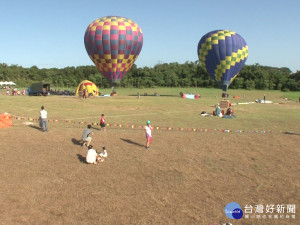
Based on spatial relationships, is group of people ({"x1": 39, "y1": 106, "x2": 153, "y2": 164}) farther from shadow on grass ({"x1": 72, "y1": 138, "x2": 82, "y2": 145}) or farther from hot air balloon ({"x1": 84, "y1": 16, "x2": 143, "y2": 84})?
hot air balloon ({"x1": 84, "y1": 16, "x2": 143, "y2": 84})

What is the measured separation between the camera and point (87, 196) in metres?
9.27

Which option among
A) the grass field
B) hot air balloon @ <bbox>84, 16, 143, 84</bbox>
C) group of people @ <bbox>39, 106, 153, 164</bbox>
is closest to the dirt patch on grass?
the grass field

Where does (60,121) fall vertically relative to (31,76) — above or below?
below

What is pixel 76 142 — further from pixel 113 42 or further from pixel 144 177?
pixel 113 42

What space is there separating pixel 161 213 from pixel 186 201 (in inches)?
45.8

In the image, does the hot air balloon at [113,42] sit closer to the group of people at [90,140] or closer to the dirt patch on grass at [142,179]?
the group of people at [90,140]

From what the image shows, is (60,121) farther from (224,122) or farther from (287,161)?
(287,161)

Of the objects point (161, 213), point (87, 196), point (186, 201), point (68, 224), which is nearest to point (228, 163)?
point (186, 201)

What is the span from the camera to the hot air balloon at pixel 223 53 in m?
46.6

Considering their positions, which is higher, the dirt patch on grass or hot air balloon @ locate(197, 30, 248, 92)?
hot air balloon @ locate(197, 30, 248, 92)

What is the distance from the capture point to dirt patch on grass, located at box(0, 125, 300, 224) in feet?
26.9

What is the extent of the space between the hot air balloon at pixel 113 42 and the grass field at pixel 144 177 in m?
28.5

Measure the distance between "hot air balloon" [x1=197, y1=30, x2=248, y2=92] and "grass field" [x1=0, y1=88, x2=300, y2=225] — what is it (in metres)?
30.0

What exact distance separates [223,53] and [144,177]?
1570 inches
